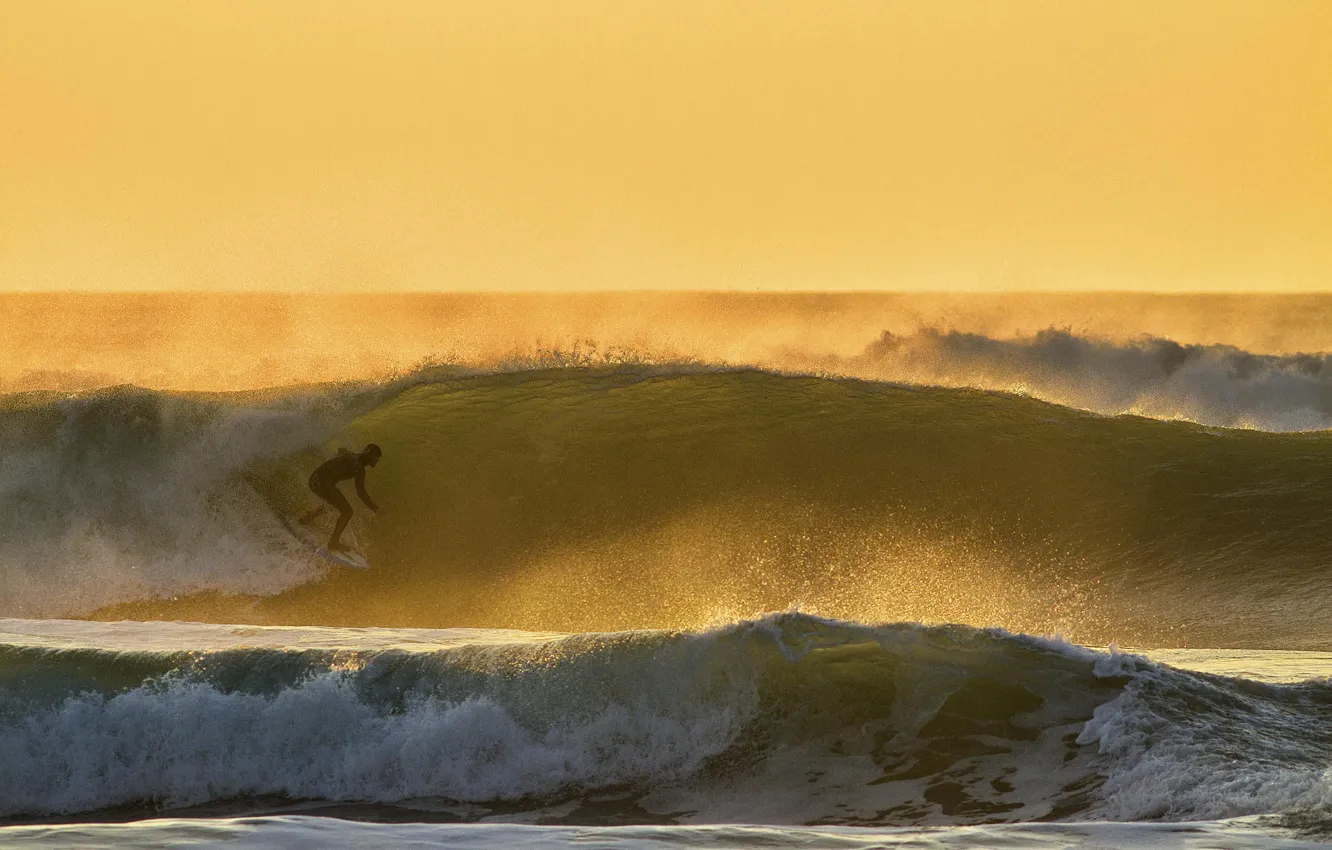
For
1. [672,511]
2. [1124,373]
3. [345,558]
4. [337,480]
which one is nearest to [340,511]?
[337,480]

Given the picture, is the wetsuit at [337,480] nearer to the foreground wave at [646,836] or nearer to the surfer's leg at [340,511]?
the surfer's leg at [340,511]

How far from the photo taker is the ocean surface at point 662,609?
8062mm

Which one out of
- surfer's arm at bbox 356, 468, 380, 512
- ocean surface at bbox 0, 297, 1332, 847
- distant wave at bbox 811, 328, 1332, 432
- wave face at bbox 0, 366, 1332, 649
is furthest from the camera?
distant wave at bbox 811, 328, 1332, 432

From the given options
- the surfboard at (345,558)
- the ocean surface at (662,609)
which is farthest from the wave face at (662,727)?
the surfboard at (345,558)

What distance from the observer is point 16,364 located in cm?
6278

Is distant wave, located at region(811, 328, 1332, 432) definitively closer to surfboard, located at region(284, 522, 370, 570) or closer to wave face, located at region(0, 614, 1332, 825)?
surfboard, located at region(284, 522, 370, 570)

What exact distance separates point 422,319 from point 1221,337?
117 feet

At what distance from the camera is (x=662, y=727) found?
29.0 feet

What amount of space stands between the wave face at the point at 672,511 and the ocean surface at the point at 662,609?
0.05 meters

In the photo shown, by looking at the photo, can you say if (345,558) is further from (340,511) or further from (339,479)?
(339,479)

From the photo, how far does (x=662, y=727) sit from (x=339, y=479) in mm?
7168

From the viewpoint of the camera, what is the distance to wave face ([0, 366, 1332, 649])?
1359 centimetres

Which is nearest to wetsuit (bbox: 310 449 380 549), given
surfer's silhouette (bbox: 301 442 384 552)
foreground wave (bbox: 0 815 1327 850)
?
surfer's silhouette (bbox: 301 442 384 552)

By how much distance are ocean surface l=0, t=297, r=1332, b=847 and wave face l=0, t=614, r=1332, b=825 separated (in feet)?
0.08
